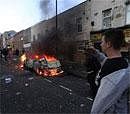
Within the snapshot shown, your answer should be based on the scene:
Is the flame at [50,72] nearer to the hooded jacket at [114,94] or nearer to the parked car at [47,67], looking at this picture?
the parked car at [47,67]

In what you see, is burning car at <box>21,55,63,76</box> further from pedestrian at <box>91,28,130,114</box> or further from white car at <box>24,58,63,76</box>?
pedestrian at <box>91,28,130,114</box>

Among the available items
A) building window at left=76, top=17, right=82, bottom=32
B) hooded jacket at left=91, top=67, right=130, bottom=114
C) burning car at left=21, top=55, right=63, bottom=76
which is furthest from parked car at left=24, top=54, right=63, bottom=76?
hooded jacket at left=91, top=67, right=130, bottom=114

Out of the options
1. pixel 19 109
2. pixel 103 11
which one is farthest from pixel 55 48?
pixel 19 109

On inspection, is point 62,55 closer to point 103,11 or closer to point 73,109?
point 103,11

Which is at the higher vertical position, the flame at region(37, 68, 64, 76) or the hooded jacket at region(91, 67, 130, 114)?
the hooded jacket at region(91, 67, 130, 114)

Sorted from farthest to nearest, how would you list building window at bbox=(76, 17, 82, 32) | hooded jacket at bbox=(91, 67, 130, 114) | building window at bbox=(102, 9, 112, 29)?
building window at bbox=(76, 17, 82, 32) → building window at bbox=(102, 9, 112, 29) → hooded jacket at bbox=(91, 67, 130, 114)

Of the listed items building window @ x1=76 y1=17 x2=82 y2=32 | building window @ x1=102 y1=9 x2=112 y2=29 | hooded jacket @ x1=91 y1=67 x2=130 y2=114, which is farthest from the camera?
building window @ x1=76 y1=17 x2=82 y2=32

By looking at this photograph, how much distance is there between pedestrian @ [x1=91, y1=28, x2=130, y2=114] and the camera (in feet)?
10.3

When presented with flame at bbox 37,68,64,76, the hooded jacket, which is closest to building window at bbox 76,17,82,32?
flame at bbox 37,68,64,76

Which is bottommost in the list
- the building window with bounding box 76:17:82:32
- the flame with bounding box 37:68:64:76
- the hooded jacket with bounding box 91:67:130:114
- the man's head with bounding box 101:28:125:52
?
the flame with bounding box 37:68:64:76

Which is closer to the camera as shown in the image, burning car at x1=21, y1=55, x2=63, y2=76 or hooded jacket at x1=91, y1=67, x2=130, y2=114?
hooded jacket at x1=91, y1=67, x2=130, y2=114

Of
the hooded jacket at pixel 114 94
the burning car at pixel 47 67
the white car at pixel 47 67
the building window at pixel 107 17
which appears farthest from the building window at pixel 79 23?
the hooded jacket at pixel 114 94

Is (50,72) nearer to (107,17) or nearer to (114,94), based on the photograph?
(107,17)

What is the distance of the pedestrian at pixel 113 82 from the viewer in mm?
3154
